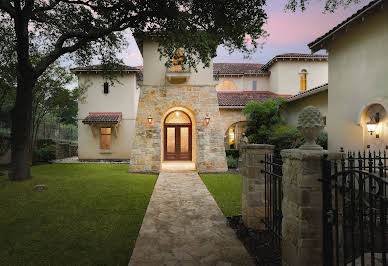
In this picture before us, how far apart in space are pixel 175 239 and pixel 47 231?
2514 millimetres

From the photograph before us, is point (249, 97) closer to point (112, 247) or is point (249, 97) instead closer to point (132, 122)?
point (132, 122)

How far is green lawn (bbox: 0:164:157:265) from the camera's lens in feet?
11.1

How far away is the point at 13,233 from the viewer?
414 centimetres

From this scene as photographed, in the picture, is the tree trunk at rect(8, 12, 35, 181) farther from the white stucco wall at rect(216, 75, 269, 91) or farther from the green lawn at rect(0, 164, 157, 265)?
the white stucco wall at rect(216, 75, 269, 91)

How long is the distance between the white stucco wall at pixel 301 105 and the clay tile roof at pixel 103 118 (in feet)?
41.0

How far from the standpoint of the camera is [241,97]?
18.0 m

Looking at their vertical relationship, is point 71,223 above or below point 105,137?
below

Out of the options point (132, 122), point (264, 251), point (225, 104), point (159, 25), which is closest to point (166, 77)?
point (159, 25)

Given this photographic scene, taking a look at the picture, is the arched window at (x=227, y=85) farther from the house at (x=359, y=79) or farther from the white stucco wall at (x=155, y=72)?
the house at (x=359, y=79)

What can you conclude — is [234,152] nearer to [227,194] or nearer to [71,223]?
[227,194]

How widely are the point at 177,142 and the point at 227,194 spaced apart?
28.1ft

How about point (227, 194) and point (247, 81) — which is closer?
point (227, 194)

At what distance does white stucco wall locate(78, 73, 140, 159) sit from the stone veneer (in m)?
6.69

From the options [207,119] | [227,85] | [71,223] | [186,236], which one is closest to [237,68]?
[227,85]
